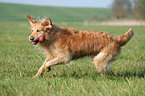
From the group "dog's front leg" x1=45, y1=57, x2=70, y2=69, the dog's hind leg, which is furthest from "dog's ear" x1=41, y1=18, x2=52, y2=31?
the dog's hind leg

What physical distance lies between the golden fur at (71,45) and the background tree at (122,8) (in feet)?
142

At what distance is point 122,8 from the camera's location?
1838 inches

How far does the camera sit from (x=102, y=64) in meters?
5.05

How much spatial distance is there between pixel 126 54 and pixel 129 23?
27408 mm

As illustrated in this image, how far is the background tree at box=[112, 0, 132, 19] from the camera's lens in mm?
46531

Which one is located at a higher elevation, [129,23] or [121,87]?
[121,87]

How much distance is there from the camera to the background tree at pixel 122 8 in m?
46.5

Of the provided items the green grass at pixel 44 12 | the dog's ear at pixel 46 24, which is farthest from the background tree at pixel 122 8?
the dog's ear at pixel 46 24

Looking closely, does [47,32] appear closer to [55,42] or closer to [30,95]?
[55,42]

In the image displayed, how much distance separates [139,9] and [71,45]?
3823cm

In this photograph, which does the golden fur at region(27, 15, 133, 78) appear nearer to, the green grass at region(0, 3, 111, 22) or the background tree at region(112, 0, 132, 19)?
the background tree at region(112, 0, 132, 19)

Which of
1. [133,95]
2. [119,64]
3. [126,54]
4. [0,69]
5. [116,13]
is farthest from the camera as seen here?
[116,13]

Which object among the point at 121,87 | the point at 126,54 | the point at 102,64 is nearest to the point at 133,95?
the point at 121,87

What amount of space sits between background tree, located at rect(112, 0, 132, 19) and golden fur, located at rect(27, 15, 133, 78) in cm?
4322
